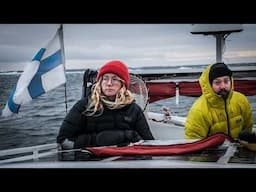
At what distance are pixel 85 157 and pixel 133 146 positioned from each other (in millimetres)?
298

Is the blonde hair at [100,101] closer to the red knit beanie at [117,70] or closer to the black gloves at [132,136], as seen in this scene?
the red knit beanie at [117,70]

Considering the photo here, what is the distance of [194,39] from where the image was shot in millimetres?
2350

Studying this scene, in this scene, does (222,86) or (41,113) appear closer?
(222,86)

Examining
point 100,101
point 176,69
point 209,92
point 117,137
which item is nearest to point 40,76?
point 100,101

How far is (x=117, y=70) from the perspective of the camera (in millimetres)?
2199

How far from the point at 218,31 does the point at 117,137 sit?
2.97 feet

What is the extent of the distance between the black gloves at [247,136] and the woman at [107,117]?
537 millimetres

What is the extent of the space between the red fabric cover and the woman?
0.04 metres

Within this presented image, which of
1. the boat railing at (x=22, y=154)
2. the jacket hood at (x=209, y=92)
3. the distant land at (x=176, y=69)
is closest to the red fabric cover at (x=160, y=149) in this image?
the jacket hood at (x=209, y=92)

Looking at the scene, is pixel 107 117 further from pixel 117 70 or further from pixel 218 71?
pixel 218 71

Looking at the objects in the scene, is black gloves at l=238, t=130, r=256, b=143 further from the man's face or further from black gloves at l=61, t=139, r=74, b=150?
black gloves at l=61, t=139, r=74, b=150

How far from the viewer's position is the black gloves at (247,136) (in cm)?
222

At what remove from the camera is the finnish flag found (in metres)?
2.26
